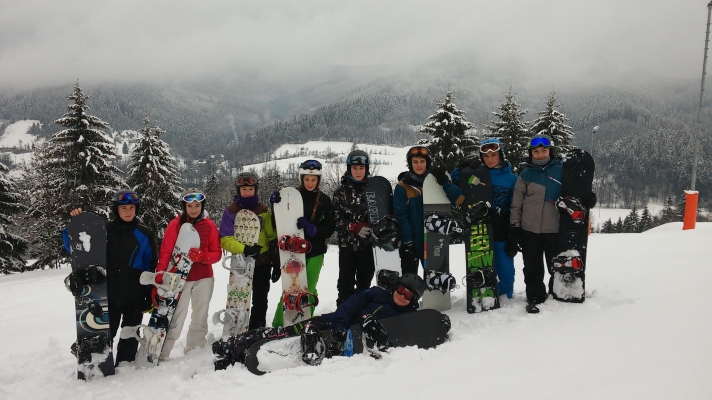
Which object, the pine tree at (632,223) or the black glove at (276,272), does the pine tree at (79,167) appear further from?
the pine tree at (632,223)

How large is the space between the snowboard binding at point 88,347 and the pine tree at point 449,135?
63.8ft

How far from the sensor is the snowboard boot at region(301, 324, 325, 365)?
3.34m

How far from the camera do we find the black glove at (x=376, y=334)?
3412 mm

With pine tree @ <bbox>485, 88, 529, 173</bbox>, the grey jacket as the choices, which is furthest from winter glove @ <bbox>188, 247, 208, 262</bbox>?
pine tree @ <bbox>485, 88, 529, 173</bbox>

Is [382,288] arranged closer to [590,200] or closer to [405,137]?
[590,200]

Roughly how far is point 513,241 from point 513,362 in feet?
6.07

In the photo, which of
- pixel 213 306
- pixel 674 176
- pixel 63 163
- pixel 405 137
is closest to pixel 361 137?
pixel 405 137

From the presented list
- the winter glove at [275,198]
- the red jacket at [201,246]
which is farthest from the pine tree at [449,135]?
the red jacket at [201,246]

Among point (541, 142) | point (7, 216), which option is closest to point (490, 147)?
point (541, 142)

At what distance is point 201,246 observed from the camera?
421 centimetres

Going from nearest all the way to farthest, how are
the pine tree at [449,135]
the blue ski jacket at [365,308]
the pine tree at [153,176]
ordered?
the blue ski jacket at [365,308], the pine tree at [153,176], the pine tree at [449,135]

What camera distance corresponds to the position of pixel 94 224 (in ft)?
12.8

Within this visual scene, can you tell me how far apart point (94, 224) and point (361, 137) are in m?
182

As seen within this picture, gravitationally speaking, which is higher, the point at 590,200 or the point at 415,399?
the point at 590,200
